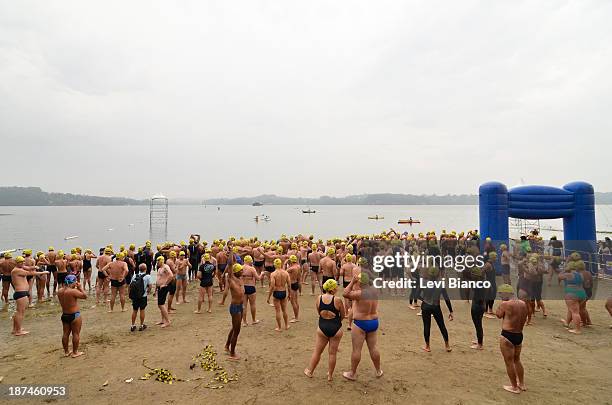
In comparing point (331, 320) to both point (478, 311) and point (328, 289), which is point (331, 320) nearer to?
point (328, 289)

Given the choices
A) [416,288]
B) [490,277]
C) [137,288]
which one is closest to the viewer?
[137,288]

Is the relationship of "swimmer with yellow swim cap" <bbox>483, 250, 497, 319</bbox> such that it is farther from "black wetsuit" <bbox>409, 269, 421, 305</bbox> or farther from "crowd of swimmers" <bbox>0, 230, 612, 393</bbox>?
"black wetsuit" <bbox>409, 269, 421, 305</bbox>

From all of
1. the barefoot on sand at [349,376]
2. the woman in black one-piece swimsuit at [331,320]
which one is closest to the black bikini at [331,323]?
the woman in black one-piece swimsuit at [331,320]

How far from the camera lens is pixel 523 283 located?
8438 millimetres

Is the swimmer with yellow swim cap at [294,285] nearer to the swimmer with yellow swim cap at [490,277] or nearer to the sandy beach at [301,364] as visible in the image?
the sandy beach at [301,364]

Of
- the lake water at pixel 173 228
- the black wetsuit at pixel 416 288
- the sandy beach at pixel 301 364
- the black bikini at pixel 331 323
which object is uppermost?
the black bikini at pixel 331 323

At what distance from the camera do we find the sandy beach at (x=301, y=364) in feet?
16.8

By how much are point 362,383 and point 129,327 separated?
6530 millimetres

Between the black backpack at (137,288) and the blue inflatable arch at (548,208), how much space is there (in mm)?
13278

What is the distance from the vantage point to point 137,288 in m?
8.13

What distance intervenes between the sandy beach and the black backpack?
3.09 feet

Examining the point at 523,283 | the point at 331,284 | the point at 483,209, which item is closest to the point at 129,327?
the point at 331,284

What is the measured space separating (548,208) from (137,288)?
15.8 m

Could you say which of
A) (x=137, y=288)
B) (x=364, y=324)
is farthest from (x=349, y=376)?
(x=137, y=288)
